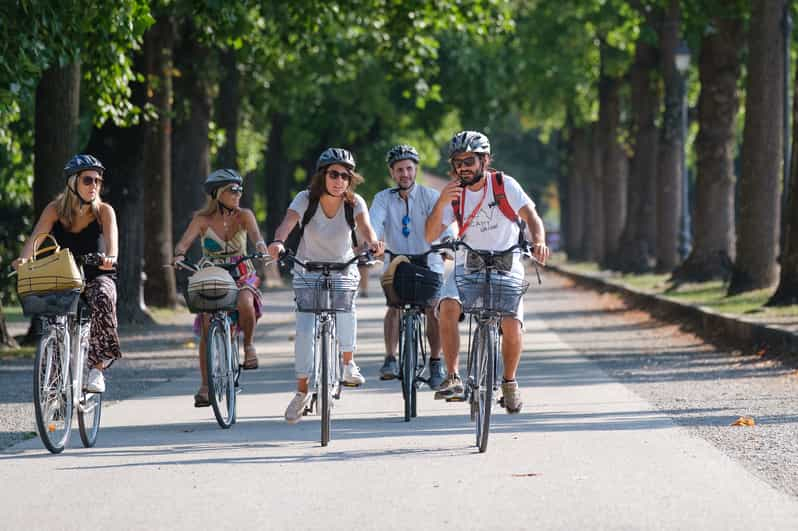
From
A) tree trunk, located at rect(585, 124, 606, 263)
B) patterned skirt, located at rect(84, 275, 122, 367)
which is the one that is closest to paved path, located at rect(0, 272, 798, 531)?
patterned skirt, located at rect(84, 275, 122, 367)

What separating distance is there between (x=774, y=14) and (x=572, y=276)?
25.0 m

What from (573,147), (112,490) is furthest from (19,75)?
(573,147)

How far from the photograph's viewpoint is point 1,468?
9.48 m

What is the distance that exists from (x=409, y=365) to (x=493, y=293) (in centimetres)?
166

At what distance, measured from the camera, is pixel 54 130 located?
19.4m

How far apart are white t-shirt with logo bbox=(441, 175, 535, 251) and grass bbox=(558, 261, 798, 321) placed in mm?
9120

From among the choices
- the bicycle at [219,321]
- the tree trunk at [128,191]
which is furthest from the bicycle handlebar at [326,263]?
the tree trunk at [128,191]

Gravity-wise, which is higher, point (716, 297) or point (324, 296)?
point (324, 296)

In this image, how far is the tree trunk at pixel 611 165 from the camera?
4431cm

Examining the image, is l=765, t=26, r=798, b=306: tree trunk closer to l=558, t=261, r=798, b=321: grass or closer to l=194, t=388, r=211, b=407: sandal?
l=558, t=261, r=798, b=321: grass

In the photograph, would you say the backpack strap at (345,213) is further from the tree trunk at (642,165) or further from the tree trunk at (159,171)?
the tree trunk at (642,165)

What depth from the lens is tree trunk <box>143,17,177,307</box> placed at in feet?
84.2

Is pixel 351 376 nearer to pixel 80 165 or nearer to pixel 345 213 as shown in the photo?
pixel 345 213

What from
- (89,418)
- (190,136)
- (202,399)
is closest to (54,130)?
(202,399)
